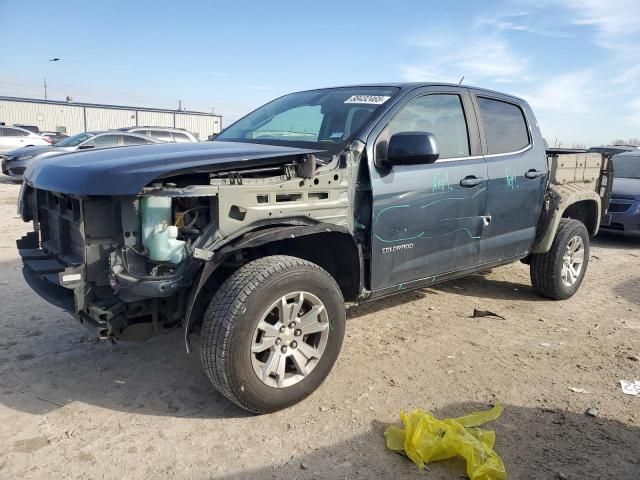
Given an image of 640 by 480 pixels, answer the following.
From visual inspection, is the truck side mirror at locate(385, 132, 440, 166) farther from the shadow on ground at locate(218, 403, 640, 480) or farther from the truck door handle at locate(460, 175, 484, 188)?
the shadow on ground at locate(218, 403, 640, 480)

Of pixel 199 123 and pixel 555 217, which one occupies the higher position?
pixel 199 123

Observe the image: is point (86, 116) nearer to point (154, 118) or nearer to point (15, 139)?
point (154, 118)

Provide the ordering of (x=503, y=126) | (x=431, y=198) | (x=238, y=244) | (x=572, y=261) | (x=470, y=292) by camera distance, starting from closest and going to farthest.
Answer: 1. (x=238, y=244)
2. (x=431, y=198)
3. (x=503, y=126)
4. (x=572, y=261)
5. (x=470, y=292)

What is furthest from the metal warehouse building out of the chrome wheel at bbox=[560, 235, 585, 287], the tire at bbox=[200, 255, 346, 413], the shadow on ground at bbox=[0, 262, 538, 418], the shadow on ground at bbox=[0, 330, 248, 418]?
the tire at bbox=[200, 255, 346, 413]

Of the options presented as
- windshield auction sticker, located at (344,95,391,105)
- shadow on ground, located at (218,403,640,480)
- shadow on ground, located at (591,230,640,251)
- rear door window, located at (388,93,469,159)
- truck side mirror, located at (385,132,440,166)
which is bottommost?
shadow on ground, located at (218,403,640,480)

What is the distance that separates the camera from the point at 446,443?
252 cm

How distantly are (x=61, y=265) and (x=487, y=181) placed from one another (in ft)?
10.4

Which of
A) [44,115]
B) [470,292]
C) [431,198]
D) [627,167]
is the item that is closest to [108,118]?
[44,115]

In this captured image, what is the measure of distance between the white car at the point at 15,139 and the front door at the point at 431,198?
62.1 ft

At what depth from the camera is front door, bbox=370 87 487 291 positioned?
3.41m

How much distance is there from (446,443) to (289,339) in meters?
1.00

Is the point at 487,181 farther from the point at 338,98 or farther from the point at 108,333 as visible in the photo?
the point at 108,333

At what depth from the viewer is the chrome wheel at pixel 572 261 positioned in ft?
17.0

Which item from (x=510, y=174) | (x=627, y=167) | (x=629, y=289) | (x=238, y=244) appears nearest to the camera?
(x=238, y=244)
